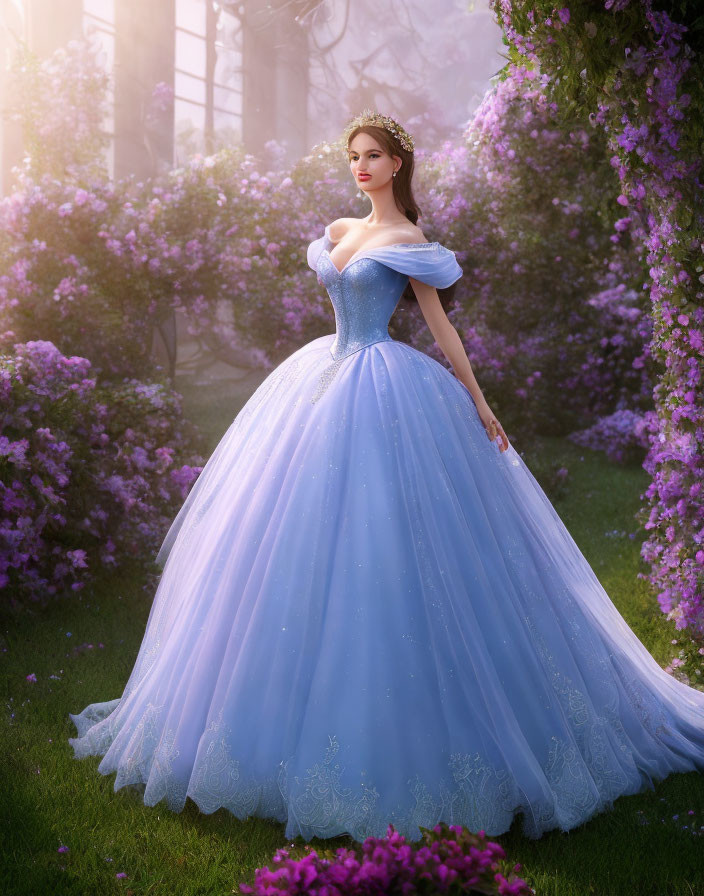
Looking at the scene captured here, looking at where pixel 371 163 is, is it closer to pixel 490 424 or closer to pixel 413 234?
pixel 413 234

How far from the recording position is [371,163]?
4.07 m

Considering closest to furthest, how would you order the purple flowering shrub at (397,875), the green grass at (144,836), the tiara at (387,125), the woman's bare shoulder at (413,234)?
the purple flowering shrub at (397,875) < the green grass at (144,836) < the woman's bare shoulder at (413,234) < the tiara at (387,125)

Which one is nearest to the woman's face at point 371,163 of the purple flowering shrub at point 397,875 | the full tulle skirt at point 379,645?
the full tulle skirt at point 379,645

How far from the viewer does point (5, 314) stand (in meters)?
8.45

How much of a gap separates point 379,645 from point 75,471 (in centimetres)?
364

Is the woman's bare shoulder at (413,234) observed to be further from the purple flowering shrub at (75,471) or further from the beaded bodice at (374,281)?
the purple flowering shrub at (75,471)

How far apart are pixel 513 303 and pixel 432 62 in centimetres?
698

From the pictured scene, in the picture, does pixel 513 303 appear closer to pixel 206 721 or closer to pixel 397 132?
pixel 397 132

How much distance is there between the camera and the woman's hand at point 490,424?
3.83 m

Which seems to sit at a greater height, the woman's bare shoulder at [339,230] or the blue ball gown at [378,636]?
the woman's bare shoulder at [339,230]

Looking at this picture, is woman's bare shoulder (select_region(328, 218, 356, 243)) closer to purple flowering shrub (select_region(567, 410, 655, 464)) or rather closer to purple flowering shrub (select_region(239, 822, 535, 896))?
purple flowering shrub (select_region(239, 822, 535, 896))

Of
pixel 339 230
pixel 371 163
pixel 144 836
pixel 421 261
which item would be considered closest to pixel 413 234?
pixel 421 261

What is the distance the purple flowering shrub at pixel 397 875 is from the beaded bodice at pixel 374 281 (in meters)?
2.25

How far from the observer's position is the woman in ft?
10.5
